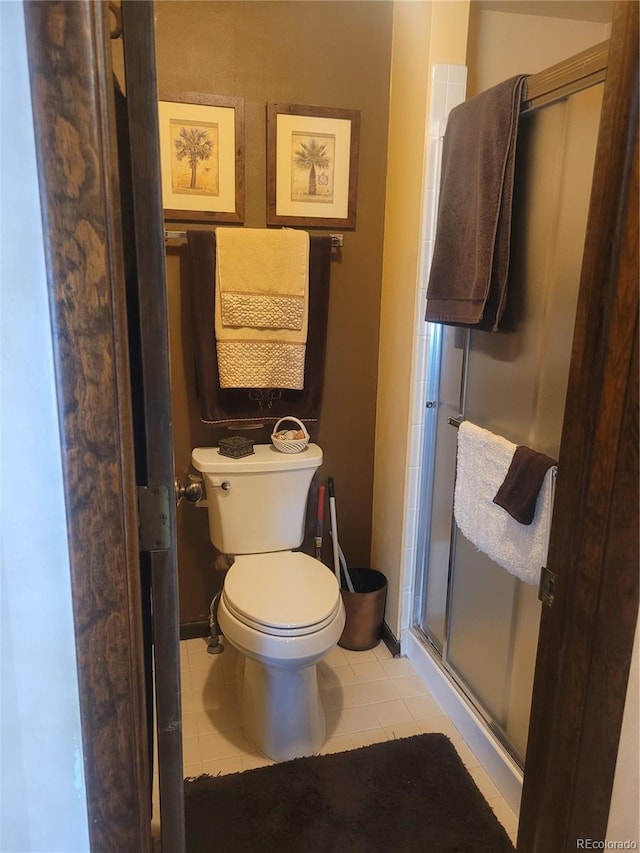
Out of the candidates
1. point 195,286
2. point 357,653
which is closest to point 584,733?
point 357,653

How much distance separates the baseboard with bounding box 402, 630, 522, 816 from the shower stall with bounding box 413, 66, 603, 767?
3cm

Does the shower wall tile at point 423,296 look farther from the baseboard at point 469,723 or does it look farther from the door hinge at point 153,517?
the door hinge at point 153,517

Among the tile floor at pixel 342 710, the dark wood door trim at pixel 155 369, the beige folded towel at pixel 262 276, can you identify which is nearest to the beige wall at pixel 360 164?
the beige folded towel at pixel 262 276

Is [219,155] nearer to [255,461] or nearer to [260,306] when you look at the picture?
[260,306]

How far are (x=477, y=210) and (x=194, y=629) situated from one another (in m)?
1.85

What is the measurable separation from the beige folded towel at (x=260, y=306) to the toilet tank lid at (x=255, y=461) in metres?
0.25

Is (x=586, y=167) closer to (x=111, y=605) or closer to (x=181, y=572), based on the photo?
(x=111, y=605)

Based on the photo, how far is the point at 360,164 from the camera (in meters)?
2.17

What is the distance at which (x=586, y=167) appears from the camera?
1289 mm

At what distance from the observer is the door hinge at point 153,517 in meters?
0.81

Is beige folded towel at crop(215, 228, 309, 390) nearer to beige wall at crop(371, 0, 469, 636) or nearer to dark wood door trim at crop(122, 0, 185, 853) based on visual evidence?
beige wall at crop(371, 0, 469, 636)

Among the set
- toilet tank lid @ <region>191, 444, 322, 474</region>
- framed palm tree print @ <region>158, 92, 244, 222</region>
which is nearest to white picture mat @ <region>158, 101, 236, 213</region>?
framed palm tree print @ <region>158, 92, 244, 222</region>

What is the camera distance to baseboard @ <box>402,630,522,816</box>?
1625 millimetres

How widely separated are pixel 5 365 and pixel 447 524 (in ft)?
5.21
